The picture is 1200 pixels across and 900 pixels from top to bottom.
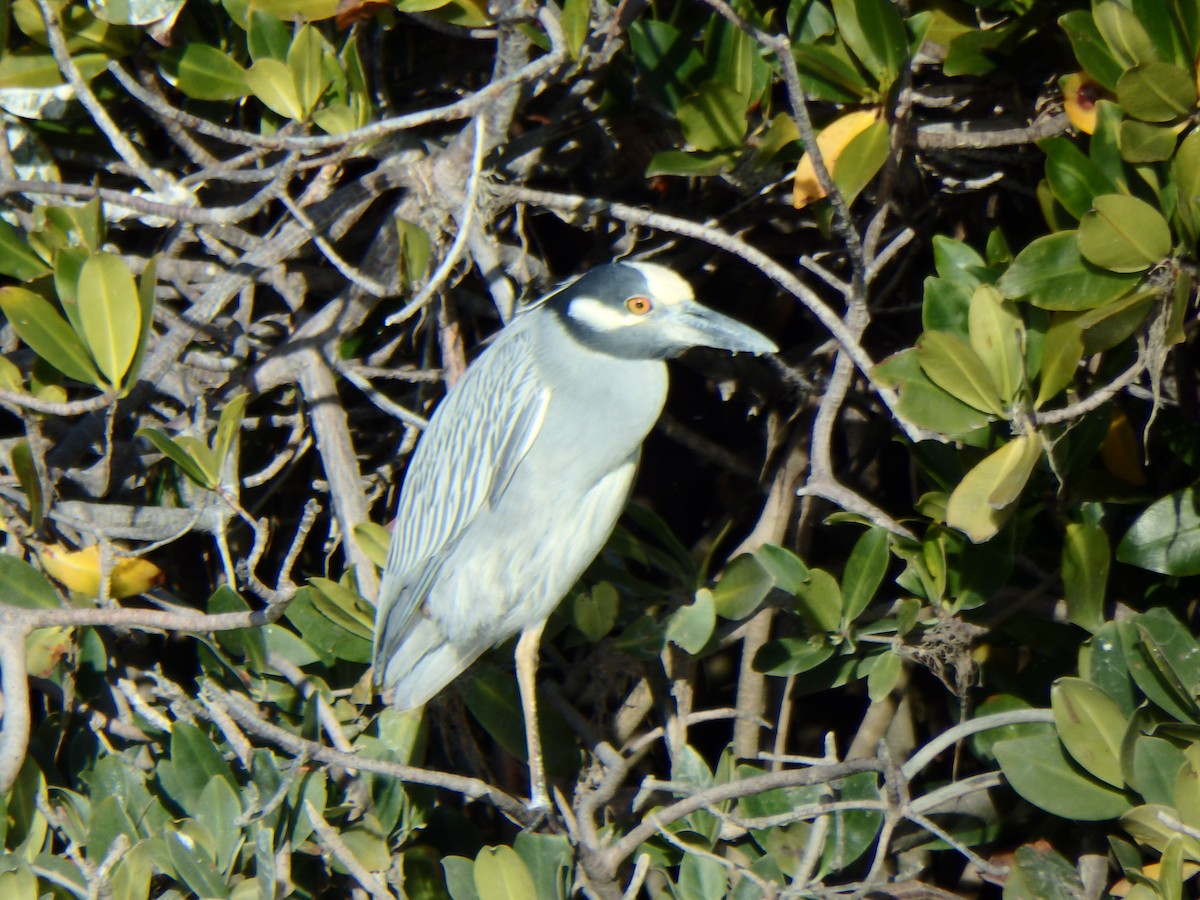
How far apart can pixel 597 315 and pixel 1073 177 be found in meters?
0.75

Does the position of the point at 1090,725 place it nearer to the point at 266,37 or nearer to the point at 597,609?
the point at 597,609

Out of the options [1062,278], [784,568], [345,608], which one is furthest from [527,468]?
[1062,278]

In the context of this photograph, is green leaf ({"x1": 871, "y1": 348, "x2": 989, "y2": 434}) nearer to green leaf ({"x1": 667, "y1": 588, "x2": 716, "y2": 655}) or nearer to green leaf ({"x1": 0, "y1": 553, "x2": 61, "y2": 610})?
green leaf ({"x1": 667, "y1": 588, "x2": 716, "y2": 655})

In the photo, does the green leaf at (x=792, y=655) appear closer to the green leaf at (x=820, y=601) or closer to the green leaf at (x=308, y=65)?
the green leaf at (x=820, y=601)

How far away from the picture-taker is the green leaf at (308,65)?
1747 millimetres

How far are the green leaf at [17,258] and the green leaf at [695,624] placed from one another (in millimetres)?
1137

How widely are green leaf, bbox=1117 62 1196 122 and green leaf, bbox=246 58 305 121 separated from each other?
1149 mm

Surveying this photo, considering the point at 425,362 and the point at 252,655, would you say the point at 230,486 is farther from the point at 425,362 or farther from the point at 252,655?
the point at 425,362

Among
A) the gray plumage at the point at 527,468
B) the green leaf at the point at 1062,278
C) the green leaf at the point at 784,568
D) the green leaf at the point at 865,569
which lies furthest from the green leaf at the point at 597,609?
the green leaf at the point at 1062,278

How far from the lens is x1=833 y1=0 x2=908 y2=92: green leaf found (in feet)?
5.20

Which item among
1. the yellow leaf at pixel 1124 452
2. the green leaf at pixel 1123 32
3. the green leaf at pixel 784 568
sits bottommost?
the green leaf at pixel 784 568

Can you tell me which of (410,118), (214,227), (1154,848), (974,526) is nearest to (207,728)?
(214,227)

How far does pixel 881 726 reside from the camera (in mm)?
2141

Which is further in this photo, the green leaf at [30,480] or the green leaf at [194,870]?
the green leaf at [30,480]
